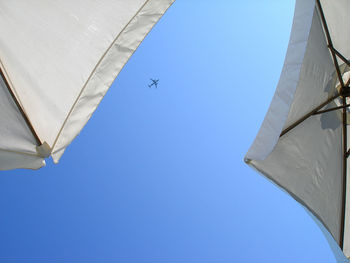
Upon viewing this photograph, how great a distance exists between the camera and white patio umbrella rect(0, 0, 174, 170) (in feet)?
7.50

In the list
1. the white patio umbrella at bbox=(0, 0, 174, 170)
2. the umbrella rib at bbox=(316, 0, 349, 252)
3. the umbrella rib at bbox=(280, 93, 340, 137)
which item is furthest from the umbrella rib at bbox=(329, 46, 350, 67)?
the white patio umbrella at bbox=(0, 0, 174, 170)

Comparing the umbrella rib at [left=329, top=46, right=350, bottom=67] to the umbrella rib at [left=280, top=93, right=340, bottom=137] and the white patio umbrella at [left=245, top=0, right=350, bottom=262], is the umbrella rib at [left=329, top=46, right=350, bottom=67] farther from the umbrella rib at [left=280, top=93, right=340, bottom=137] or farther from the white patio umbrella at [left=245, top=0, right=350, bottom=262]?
the umbrella rib at [left=280, top=93, right=340, bottom=137]

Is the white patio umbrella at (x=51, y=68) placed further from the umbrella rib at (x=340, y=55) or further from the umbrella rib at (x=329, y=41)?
the umbrella rib at (x=340, y=55)

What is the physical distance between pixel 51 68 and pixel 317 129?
3375 millimetres

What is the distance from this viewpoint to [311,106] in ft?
12.3

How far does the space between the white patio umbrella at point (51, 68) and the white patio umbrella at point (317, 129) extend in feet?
5.33

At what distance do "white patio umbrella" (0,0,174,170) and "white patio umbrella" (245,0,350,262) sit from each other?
1624mm

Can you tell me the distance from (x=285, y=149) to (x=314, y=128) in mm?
738

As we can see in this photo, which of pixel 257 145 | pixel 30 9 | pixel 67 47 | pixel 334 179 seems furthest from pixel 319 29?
pixel 30 9

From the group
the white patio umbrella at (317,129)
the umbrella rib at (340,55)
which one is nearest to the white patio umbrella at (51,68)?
the white patio umbrella at (317,129)

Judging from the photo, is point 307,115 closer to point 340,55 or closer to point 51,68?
point 340,55

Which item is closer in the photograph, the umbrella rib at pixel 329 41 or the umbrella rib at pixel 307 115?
the umbrella rib at pixel 329 41

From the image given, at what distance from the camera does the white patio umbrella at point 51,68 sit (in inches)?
90.0

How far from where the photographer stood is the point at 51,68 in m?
2.45
